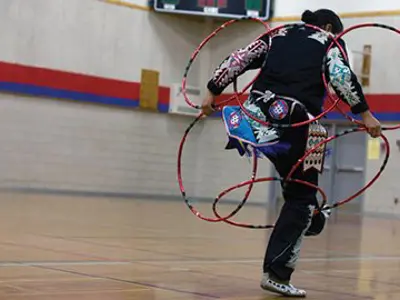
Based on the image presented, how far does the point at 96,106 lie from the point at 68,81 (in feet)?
3.91

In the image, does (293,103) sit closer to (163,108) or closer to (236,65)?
(236,65)

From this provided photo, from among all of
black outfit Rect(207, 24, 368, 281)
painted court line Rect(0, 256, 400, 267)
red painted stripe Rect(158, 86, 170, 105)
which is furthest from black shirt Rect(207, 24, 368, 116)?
red painted stripe Rect(158, 86, 170, 105)

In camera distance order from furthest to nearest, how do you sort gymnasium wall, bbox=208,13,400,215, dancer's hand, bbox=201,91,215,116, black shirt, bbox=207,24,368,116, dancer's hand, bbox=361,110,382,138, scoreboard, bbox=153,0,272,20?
scoreboard, bbox=153,0,272,20, gymnasium wall, bbox=208,13,400,215, dancer's hand, bbox=201,91,215,116, black shirt, bbox=207,24,368,116, dancer's hand, bbox=361,110,382,138

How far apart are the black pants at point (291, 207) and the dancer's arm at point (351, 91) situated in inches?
11.4

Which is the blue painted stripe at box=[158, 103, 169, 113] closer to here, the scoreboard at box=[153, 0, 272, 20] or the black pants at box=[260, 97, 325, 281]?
the scoreboard at box=[153, 0, 272, 20]

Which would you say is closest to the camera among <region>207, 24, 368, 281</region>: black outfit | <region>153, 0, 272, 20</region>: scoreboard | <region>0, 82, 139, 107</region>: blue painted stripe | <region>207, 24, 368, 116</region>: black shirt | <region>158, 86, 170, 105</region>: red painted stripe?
<region>207, 24, 368, 116</region>: black shirt

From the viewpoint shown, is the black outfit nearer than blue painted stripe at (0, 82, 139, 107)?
Yes

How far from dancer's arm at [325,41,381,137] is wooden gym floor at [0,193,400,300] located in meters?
1.16

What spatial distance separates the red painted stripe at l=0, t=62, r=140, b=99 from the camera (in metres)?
21.2

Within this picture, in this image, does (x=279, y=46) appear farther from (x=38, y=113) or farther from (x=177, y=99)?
(x=177, y=99)

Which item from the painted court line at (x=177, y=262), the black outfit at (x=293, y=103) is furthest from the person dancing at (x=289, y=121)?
the painted court line at (x=177, y=262)

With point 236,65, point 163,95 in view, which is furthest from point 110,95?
point 236,65

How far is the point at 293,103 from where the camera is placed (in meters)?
5.51

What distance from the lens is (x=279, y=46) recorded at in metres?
5.73
